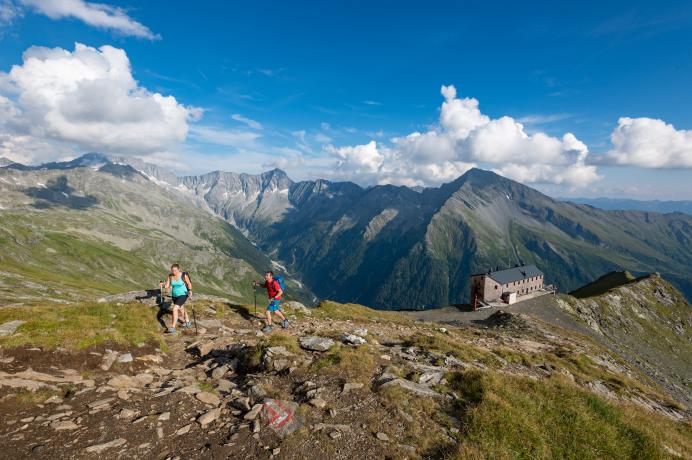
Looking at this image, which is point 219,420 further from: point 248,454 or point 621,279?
point 621,279

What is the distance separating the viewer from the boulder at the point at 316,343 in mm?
16891

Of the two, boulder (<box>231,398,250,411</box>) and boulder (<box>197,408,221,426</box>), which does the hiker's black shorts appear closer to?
boulder (<box>231,398,250,411</box>)

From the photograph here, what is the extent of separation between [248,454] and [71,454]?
469 cm

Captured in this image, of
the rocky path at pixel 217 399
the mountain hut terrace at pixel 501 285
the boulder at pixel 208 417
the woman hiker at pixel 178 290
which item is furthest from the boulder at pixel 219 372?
the mountain hut terrace at pixel 501 285

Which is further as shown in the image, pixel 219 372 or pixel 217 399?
pixel 219 372

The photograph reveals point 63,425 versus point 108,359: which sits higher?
point 63,425

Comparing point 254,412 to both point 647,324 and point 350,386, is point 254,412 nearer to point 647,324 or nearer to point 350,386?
point 350,386

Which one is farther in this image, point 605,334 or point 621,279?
point 621,279

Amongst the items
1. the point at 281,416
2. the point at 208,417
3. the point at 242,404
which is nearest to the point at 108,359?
the point at 208,417

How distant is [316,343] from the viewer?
681 inches

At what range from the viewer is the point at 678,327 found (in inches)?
3201

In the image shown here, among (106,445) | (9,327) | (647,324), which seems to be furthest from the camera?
(647,324)

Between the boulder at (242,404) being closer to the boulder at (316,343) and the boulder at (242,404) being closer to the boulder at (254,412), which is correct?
the boulder at (254,412)

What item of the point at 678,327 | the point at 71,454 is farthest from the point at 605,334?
the point at 71,454
